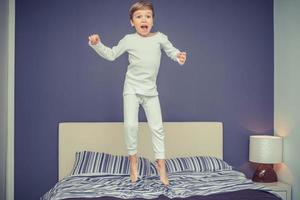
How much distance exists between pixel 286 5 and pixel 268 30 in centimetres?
34

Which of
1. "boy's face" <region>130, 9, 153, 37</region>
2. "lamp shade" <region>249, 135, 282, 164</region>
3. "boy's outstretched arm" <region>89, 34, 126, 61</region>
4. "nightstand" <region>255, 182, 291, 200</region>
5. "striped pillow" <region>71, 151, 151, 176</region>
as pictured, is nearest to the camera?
"boy's outstretched arm" <region>89, 34, 126, 61</region>

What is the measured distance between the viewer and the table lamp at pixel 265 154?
154 inches

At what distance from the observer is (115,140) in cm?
386

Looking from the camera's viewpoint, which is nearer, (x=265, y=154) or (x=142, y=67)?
(x=142, y=67)

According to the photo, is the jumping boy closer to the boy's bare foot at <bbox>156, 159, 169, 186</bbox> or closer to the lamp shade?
the boy's bare foot at <bbox>156, 159, 169, 186</bbox>

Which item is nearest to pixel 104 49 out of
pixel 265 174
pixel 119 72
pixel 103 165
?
pixel 103 165

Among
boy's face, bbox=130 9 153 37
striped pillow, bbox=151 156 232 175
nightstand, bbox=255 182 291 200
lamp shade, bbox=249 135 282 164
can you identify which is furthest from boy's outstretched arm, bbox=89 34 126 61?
nightstand, bbox=255 182 291 200

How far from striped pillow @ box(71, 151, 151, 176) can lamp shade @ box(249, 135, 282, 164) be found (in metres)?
1.07

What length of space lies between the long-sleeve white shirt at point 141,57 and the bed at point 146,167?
689mm

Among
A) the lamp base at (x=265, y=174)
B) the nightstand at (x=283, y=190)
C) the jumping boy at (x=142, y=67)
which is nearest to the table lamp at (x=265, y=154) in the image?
the lamp base at (x=265, y=174)

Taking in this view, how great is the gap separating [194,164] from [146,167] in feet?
1.42

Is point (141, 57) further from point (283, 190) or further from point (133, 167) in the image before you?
point (283, 190)

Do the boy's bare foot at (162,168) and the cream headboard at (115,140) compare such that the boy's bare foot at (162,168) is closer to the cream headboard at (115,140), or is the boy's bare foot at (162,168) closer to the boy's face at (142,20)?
the boy's face at (142,20)

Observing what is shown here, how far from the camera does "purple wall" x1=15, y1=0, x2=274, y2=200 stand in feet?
12.7
